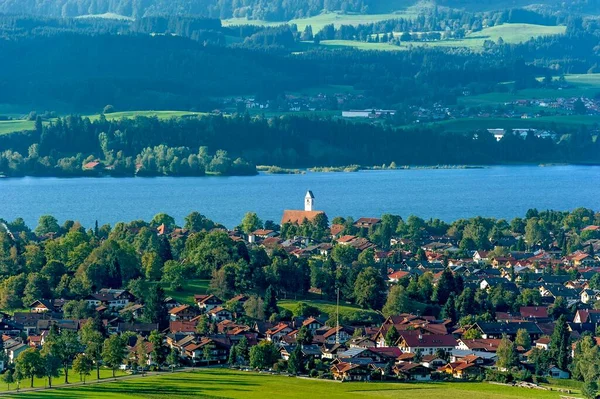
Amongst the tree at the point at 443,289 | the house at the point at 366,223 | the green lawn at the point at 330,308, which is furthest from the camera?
the house at the point at 366,223

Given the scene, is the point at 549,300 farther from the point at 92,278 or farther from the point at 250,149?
the point at 250,149

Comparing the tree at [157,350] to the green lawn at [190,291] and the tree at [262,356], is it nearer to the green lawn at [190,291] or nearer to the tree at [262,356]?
the tree at [262,356]

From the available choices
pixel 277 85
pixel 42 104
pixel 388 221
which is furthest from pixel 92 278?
pixel 277 85

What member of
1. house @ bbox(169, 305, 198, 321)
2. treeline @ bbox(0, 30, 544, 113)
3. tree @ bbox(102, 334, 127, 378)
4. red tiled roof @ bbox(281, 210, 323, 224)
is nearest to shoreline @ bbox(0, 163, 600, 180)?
treeline @ bbox(0, 30, 544, 113)

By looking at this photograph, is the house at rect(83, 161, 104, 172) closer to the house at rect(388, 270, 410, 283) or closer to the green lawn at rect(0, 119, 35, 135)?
the green lawn at rect(0, 119, 35, 135)

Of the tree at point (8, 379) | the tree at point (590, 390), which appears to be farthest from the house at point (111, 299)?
the tree at point (590, 390)

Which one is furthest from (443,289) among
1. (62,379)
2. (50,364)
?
(50,364)

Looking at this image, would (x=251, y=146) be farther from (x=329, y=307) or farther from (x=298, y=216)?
(x=329, y=307)
